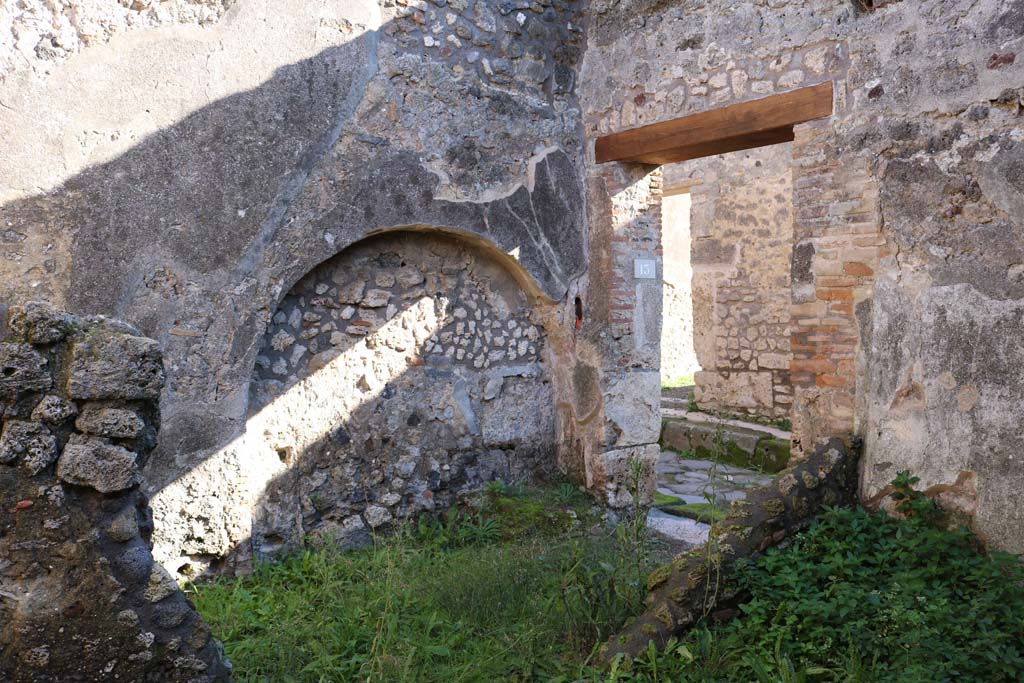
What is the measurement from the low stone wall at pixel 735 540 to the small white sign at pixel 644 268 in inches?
73.2

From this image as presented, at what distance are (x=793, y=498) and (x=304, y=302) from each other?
Result: 9.36 ft

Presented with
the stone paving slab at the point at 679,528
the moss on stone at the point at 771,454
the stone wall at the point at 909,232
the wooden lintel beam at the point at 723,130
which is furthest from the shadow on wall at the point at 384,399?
the moss on stone at the point at 771,454

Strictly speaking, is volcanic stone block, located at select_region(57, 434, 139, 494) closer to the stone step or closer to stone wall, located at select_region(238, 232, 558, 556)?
stone wall, located at select_region(238, 232, 558, 556)

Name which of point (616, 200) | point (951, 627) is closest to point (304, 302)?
point (616, 200)

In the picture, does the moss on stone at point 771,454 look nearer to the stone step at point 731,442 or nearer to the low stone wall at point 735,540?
the stone step at point 731,442

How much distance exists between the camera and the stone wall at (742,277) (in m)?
8.55

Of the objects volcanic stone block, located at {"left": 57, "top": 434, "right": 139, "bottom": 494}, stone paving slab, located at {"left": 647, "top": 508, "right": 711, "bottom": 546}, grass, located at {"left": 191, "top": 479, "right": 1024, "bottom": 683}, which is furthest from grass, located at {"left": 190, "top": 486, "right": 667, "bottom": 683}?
volcanic stone block, located at {"left": 57, "top": 434, "right": 139, "bottom": 494}

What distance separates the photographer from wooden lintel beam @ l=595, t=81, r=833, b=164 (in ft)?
14.4

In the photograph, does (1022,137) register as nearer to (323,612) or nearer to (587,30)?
(587,30)

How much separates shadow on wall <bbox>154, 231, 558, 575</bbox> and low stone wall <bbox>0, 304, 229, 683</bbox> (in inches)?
71.4

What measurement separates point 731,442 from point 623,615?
4.42 metres

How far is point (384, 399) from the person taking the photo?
16.6 feet

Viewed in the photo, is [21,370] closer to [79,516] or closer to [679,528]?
[79,516]

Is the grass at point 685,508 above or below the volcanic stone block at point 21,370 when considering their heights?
below
